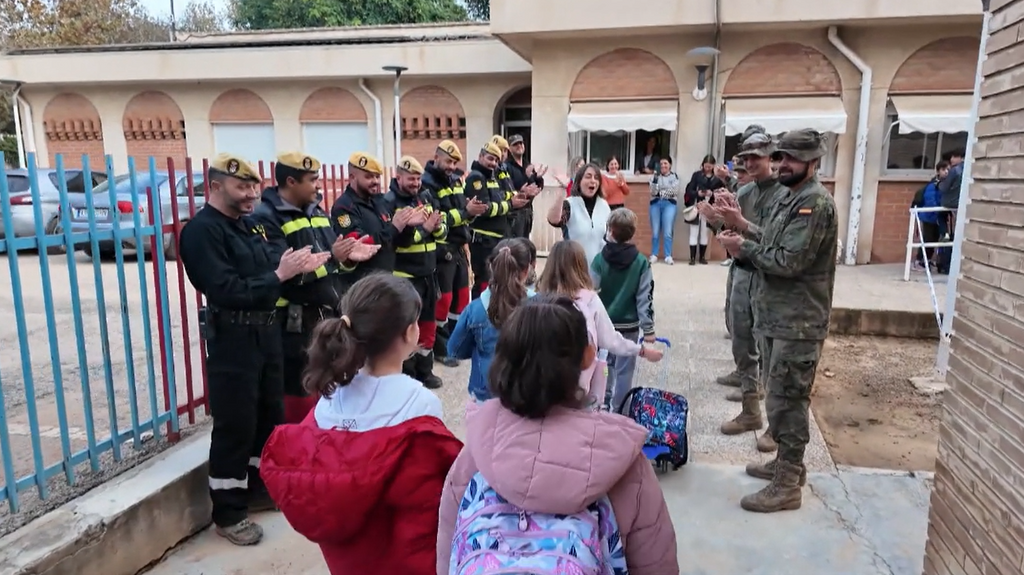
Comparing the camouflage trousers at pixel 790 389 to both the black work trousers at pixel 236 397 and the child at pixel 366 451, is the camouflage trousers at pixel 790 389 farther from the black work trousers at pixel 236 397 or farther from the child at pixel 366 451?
the black work trousers at pixel 236 397

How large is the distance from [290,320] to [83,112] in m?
15.6

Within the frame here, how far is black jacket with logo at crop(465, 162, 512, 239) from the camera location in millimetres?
6301

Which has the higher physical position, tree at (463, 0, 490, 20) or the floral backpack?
tree at (463, 0, 490, 20)

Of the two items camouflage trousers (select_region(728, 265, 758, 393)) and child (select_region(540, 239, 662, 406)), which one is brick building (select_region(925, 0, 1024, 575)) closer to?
child (select_region(540, 239, 662, 406))

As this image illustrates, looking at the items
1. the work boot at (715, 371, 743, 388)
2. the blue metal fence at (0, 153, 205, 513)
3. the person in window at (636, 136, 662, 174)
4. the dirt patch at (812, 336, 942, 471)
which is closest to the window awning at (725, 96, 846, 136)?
the person in window at (636, 136, 662, 174)

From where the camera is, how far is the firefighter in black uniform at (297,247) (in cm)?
345

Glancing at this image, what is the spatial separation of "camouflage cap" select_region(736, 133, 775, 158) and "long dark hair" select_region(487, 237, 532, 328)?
1.88 m

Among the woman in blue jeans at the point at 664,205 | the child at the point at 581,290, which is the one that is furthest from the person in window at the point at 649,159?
the child at the point at 581,290

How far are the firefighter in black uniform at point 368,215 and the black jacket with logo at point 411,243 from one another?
0.44ft

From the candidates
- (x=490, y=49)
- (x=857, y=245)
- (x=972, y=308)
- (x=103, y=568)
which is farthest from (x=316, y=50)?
(x=972, y=308)

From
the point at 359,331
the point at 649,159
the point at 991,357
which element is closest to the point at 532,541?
the point at 359,331

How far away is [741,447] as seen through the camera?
4.19m

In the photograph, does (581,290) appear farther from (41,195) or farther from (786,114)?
(786,114)

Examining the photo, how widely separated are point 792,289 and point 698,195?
7287 millimetres
